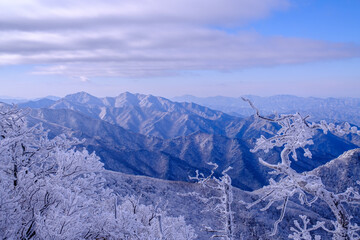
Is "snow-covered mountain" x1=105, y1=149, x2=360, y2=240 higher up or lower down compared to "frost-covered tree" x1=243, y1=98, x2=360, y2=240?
lower down

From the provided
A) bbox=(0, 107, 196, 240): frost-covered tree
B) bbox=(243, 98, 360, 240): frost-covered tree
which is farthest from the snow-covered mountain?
bbox=(243, 98, 360, 240): frost-covered tree

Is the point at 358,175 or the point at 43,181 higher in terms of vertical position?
the point at 43,181

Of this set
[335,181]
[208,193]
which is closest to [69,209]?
[208,193]

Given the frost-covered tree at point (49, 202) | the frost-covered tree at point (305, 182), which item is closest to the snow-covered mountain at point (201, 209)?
the frost-covered tree at point (49, 202)

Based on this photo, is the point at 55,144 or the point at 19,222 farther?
the point at 55,144

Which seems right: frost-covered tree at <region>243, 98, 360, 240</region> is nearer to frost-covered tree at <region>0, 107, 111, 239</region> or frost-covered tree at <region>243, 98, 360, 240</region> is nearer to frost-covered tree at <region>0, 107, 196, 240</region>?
frost-covered tree at <region>0, 107, 196, 240</region>

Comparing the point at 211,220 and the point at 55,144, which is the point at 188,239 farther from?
the point at 211,220

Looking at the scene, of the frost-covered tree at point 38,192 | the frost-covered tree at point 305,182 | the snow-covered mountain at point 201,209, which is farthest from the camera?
the snow-covered mountain at point 201,209

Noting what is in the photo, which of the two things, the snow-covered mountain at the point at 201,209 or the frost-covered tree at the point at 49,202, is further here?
the snow-covered mountain at the point at 201,209

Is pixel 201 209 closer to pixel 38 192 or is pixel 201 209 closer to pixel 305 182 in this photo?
pixel 38 192

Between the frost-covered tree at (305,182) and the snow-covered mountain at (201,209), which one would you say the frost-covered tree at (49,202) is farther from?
the snow-covered mountain at (201,209)

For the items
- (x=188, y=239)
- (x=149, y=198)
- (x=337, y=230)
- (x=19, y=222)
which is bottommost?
(x=149, y=198)
